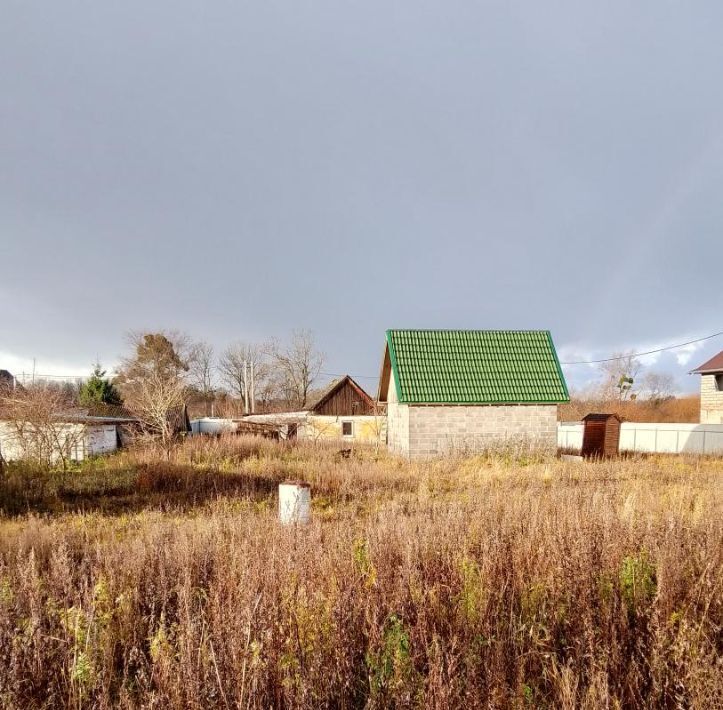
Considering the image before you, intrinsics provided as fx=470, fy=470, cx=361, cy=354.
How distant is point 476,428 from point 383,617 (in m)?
14.9

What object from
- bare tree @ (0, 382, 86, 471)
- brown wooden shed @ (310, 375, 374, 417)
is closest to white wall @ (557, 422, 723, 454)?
brown wooden shed @ (310, 375, 374, 417)

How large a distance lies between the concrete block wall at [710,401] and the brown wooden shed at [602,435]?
1428 centimetres

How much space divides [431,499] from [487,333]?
11721mm

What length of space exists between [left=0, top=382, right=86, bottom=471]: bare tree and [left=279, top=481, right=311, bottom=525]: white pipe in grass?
12954mm

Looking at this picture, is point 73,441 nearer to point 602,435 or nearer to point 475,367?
point 475,367

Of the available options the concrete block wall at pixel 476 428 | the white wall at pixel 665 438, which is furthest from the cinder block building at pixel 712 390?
the concrete block wall at pixel 476 428

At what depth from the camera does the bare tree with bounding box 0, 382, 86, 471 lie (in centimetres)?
1748

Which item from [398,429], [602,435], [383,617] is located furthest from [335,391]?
[383,617]

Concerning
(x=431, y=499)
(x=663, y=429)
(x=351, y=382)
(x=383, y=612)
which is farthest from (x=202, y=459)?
(x=663, y=429)

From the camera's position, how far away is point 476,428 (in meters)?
17.5

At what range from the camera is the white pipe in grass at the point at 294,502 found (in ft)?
22.0

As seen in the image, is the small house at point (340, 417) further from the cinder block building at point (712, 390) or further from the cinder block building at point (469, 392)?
the cinder block building at point (712, 390)

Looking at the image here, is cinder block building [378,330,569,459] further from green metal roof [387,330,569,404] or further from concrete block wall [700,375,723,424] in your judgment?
concrete block wall [700,375,723,424]

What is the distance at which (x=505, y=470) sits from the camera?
13.4m
